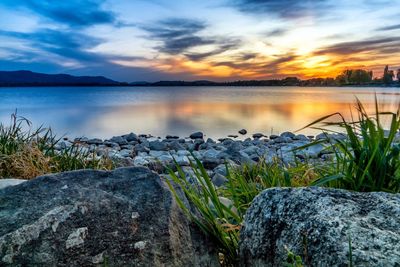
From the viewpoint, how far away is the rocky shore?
7250 millimetres

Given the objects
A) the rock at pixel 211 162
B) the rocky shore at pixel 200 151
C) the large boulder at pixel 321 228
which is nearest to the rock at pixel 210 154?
the rocky shore at pixel 200 151

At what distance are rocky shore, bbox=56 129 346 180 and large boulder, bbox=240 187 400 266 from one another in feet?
11.3

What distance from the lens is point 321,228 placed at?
6.03 ft

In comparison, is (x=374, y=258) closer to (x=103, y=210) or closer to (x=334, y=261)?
(x=334, y=261)

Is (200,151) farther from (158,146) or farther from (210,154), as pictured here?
(158,146)

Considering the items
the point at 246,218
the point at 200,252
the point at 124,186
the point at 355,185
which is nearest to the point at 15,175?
the point at 124,186

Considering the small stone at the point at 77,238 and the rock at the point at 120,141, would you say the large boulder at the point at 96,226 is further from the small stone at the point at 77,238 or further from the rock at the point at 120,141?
the rock at the point at 120,141

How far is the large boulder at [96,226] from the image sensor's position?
2.16m

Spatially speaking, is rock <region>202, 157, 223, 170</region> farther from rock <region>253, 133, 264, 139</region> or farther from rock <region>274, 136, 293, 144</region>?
rock <region>253, 133, 264, 139</region>

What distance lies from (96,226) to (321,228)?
1.28 metres

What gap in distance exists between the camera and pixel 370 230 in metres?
1.79

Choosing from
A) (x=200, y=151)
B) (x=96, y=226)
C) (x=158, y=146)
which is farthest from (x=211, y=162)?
(x=96, y=226)

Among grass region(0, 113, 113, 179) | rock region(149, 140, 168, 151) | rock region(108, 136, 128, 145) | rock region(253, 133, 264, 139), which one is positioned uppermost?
grass region(0, 113, 113, 179)

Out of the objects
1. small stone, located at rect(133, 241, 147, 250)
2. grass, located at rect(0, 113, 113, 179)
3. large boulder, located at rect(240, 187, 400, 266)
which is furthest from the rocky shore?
large boulder, located at rect(240, 187, 400, 266)
